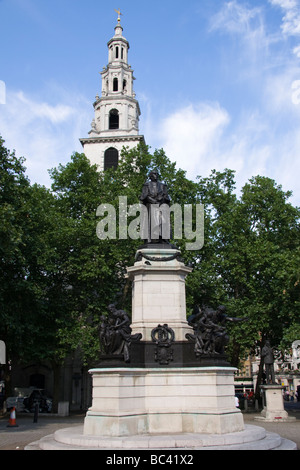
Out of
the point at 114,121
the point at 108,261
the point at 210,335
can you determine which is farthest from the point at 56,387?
the point at 114,121

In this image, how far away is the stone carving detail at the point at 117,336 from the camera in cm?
1230

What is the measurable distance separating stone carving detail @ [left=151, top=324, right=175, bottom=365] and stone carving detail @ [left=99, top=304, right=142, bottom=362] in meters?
0.54

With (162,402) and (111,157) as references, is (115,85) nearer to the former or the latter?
(111,157)

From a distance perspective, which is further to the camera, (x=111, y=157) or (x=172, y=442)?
(x=111, y=157)

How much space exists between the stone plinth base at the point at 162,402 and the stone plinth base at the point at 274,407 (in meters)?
12.5

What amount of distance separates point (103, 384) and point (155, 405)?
5.50ft

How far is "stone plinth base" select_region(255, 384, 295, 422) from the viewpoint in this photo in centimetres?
2302

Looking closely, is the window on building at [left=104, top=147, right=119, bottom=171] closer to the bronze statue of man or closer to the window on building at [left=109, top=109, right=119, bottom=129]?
the window on building at [left=109, top=109, right=119, bottom=129]

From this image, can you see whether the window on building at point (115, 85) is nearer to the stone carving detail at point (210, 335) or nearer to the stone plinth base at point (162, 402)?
the stone carving detail at point (210, 335)

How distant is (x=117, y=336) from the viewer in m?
12.4

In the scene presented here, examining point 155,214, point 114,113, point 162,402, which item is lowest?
point 162,402

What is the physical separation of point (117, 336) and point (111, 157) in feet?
134
